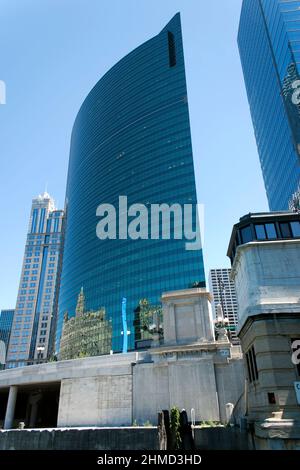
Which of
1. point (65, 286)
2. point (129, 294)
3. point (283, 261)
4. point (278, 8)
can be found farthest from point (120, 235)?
point (283, 261)

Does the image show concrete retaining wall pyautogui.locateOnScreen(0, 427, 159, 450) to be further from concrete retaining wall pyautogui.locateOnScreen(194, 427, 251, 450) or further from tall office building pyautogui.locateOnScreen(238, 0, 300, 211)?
tall office building pyautogui.locateOnScreen(238, 0, 300, 211)

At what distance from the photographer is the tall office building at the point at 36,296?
160125 millimetres

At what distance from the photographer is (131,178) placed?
126812 mm

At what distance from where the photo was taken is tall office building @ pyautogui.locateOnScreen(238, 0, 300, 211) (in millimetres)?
98250

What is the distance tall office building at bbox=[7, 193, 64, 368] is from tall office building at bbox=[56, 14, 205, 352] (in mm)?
30172

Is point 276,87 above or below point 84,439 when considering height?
above

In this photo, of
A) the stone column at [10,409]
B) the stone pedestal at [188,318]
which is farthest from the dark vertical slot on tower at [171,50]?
the stone column at [10,409]

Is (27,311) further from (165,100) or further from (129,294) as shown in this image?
(165,100)

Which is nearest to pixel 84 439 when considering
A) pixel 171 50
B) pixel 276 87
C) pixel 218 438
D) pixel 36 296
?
pixel 218 438

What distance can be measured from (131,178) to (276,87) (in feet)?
192

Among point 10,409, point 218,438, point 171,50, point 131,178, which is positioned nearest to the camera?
point 218,438

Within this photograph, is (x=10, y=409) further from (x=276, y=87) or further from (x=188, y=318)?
(x=276, y=87)

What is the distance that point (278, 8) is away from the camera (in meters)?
105

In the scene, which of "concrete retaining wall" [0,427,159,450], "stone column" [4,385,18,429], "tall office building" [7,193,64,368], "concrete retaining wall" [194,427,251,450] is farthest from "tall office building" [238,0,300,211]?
"tall office building" [7,193,64,368]
